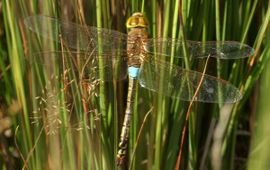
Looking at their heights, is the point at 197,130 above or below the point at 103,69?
below

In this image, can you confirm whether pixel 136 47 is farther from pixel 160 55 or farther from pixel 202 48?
pixel 202 48

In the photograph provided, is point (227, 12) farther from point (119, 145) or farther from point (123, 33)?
point (119, 145)

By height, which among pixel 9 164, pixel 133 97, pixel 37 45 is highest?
pixel 37 45

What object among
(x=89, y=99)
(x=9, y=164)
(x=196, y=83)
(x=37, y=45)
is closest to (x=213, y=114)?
(x=196, y=83)

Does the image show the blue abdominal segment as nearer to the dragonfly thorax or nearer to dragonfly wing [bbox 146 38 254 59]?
the dragonfly thorax

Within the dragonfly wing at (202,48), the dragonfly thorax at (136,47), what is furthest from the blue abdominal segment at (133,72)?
the dragonfly wing at (202,48)

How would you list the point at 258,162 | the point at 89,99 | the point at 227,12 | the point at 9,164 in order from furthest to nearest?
1. the point at 9,164
2. the point at 227,12
3. the point at 89,99
4. the point at 258,162

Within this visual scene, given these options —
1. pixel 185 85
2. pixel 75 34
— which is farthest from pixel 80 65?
pixel 185 85
